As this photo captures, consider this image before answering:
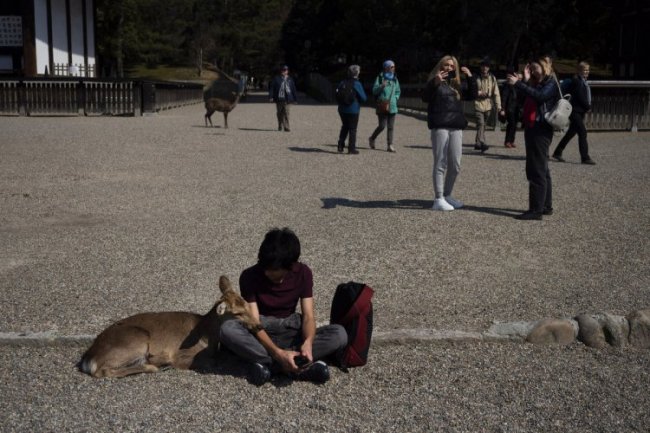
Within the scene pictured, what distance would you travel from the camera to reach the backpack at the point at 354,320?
14.0 ft

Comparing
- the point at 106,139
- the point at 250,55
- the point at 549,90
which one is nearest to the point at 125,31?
the point at 250,55

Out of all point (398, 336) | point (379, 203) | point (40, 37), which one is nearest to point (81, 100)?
point (40, 37)

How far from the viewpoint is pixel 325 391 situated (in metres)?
4.04

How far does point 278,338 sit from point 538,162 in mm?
4951

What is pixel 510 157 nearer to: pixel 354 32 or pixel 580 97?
pixel 580 97

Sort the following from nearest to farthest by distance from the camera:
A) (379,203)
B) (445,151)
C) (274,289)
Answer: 1. (274,289)
2. (445,151)
3. (379,203)

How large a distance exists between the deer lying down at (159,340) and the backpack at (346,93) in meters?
10.3

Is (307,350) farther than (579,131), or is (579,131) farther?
(579,131)

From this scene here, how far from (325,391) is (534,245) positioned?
13.1 feet

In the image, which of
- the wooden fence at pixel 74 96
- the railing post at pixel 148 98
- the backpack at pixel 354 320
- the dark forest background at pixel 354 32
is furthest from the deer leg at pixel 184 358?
the dark forest background at pixel 354 32

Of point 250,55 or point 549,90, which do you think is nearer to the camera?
point 549,90

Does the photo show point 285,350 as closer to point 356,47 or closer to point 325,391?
point 325,391

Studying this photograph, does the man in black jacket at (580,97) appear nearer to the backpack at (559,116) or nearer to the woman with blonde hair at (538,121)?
the woman with blonde hair at (538,121)

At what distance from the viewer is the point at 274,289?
4.33 metres
